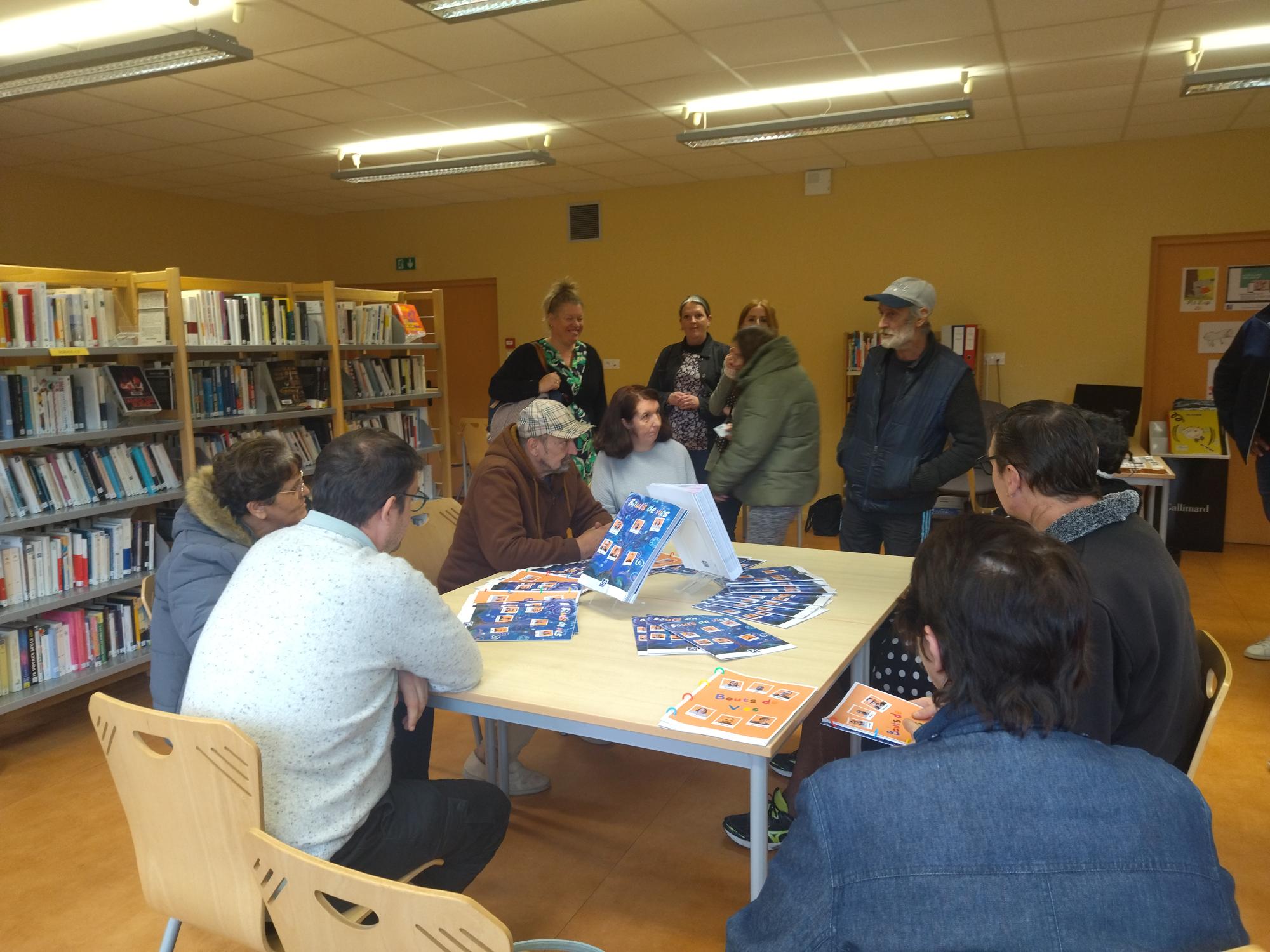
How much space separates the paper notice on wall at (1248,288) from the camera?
600 cm

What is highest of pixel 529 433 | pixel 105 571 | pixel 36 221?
pixel 36 221

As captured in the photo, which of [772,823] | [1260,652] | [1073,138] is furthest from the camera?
[1073,138]

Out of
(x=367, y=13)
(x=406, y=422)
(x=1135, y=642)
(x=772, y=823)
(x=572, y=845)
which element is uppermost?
(x=367, y=13)

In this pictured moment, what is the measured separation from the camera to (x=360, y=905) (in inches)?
45.5

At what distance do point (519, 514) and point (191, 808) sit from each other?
1367 millimetres

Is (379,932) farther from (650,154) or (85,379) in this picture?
(650,154)

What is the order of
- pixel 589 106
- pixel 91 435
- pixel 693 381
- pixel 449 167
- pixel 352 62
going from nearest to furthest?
1. pixel 91 435
2. pixel 352 62
3. pixel 693 381
4. pixel 589 106
5. pixel 449 167

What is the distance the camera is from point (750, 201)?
7227 millimetres

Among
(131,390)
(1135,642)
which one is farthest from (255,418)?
(1135,642)

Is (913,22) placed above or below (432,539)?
above

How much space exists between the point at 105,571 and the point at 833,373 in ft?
17.5

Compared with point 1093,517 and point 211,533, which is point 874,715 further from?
point 211,533

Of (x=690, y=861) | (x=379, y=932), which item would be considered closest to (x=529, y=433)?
(x=690, y=861)

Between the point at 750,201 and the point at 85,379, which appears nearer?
the point at 85,379
